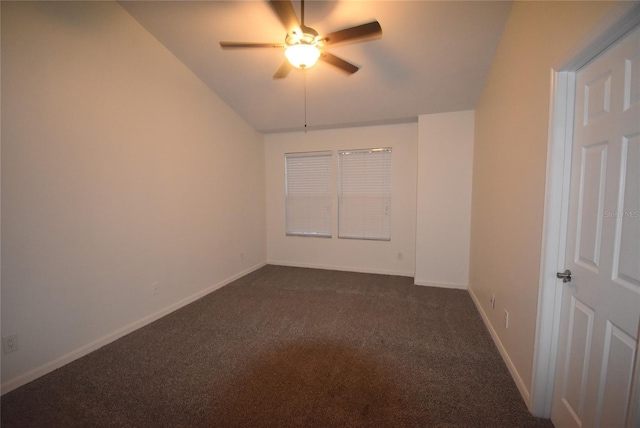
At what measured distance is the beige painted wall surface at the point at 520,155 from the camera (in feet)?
4.39

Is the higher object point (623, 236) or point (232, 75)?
point (232, 75)

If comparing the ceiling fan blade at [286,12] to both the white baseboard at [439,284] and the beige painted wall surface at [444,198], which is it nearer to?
the beige painted wall surface at [444,198]

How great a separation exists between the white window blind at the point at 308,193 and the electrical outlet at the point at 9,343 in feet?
11.0

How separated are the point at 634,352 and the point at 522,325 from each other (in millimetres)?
774

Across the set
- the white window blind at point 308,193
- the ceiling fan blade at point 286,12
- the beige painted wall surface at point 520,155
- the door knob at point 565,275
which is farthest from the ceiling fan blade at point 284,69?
the door knob at point 565,275

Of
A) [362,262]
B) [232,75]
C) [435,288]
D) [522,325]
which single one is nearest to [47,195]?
[232,75]

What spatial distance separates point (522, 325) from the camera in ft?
5.32

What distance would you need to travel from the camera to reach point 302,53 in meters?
1.72

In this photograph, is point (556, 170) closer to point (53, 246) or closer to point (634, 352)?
point (634, 352)

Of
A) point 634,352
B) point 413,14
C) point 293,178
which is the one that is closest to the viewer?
point 634,352

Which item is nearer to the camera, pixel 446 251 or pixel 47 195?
pixel 47 195

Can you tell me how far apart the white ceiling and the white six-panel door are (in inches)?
55.1

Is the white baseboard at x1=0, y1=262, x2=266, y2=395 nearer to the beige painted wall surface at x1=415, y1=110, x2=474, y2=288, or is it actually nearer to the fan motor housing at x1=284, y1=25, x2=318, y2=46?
the fan motor housing at x1=284, y1=25, x2=318, y2=46

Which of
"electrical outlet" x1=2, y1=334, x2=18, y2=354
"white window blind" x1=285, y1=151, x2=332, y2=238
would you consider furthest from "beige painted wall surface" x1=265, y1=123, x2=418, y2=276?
"electrical outlet" x1=2, y1=334, x2=18, y2=354
